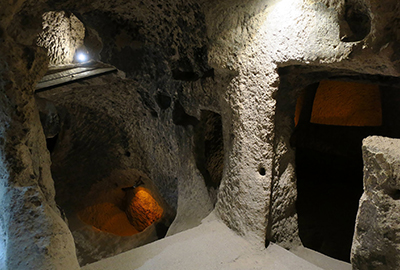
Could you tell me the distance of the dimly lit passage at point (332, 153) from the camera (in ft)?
12.2

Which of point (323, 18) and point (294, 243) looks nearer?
point (323, 18)

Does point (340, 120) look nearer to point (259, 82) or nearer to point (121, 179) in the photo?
point (259, 82)

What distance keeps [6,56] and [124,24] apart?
6.33 feet

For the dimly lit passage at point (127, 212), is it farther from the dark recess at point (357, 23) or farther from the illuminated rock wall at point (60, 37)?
the dark recess at point (357, 23)

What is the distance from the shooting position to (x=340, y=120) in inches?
177

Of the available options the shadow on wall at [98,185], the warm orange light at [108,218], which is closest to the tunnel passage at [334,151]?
the shadow on wall at [98,185]

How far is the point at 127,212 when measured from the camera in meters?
7.00

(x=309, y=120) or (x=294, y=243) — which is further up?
(x=309, y=120)

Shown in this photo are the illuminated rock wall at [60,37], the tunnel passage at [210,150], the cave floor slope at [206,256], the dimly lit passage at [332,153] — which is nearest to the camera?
the cave floor slope at [206,256]

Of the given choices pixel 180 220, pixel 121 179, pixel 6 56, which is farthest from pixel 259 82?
pixel 121 179

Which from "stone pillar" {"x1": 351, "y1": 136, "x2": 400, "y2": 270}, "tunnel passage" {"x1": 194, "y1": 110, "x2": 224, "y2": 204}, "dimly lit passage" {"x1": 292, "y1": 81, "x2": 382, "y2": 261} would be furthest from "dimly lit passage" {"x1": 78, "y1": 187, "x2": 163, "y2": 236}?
"stone pillar" {"x1": 351, "y1": 136, "x2": 400, "y2": 270}

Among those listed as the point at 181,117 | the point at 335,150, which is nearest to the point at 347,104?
the point at 335,150

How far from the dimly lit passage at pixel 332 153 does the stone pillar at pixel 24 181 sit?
285 centimetres

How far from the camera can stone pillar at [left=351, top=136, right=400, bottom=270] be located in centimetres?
138
